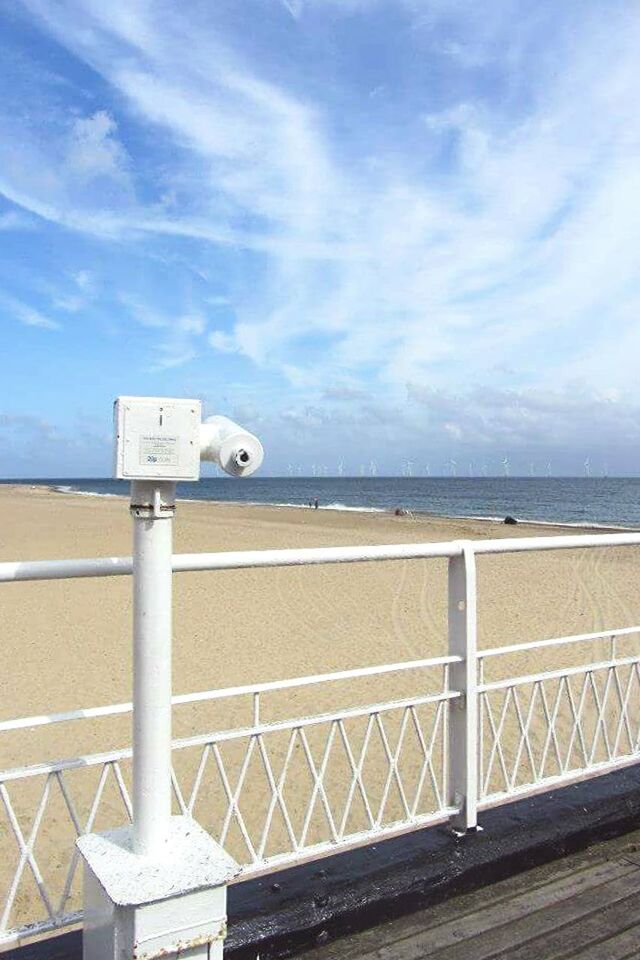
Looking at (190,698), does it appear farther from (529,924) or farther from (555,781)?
(555,781)

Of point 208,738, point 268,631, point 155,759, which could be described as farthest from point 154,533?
point 268,631

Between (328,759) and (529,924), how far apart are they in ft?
4.76

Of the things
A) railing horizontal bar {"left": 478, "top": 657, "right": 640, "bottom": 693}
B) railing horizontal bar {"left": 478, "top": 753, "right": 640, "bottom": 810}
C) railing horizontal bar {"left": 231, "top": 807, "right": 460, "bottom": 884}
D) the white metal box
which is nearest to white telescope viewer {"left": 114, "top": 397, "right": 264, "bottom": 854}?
the white metal box

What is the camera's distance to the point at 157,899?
1542mm

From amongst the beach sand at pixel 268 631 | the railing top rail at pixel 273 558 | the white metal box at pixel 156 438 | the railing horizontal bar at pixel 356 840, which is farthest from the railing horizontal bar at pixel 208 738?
the beach sand at pixel 268 631

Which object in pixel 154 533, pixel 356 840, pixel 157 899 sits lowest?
pixel 356 840

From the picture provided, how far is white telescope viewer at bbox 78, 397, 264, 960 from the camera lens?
Result: 157cm

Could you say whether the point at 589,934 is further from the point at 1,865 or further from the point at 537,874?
the point at 1,865

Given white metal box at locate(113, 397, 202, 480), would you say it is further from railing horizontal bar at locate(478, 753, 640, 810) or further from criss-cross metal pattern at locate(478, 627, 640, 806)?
railing horizontal bar at locate(478, 753, 640, 810)

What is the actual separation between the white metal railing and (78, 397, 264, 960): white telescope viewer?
0.92ft

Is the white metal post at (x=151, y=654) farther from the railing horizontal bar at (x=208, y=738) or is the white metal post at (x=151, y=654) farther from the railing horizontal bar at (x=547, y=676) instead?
the railing horizontal bar at (x=547, y=676)

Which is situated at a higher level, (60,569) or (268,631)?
(60,569)

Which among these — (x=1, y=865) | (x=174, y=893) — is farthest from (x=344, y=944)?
(x=1, y=865)

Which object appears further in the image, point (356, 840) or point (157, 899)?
point (356, 840)
